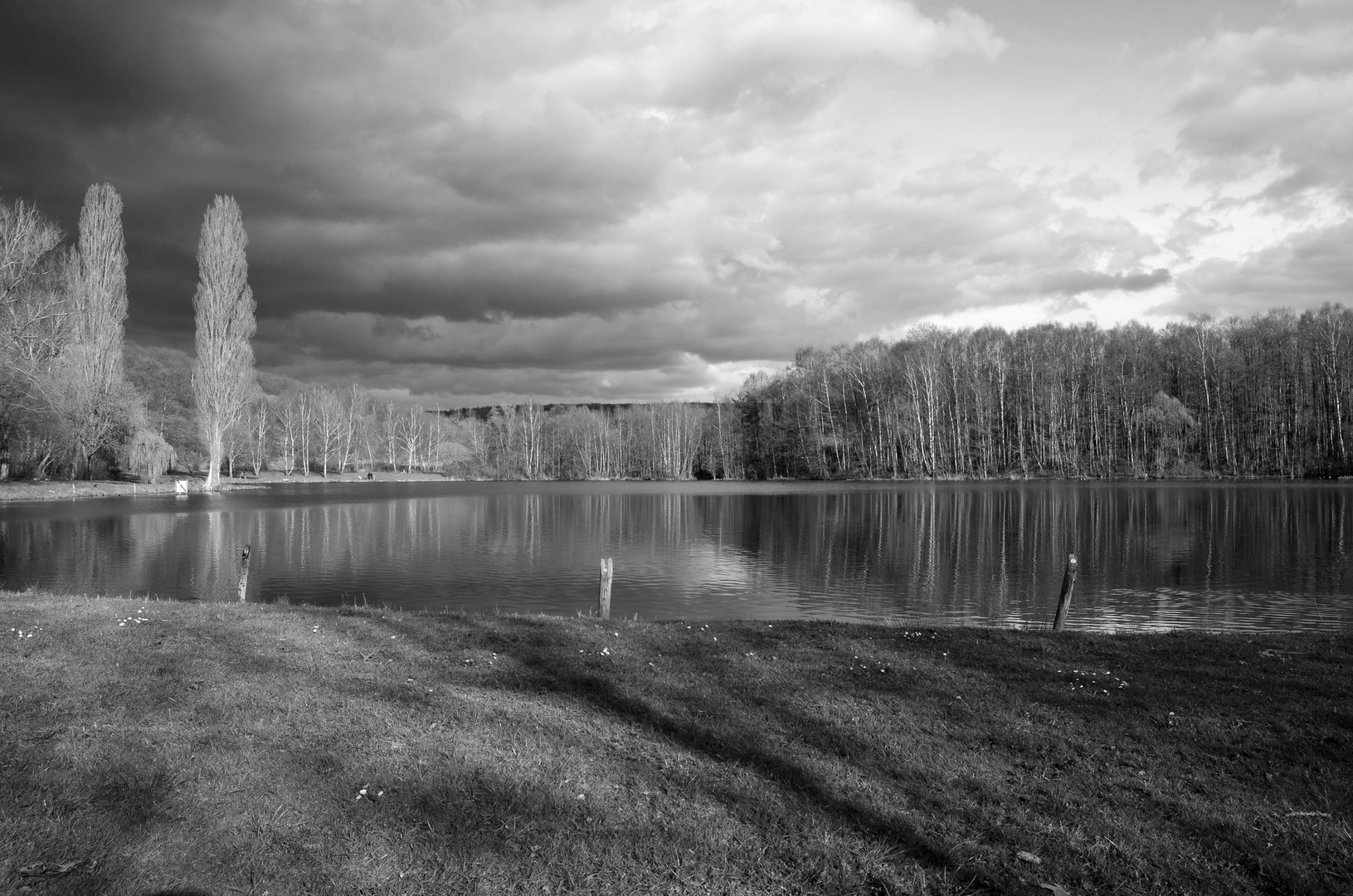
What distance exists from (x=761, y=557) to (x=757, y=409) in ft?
294

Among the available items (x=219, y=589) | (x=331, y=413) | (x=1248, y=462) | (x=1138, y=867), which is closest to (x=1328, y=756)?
(x=1138, y=867)

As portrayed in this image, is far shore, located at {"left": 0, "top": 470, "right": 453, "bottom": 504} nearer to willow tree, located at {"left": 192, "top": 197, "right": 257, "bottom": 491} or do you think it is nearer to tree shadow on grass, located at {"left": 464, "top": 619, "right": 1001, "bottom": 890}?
willow tree, located at {"left": 192, "top": 197, "right": 257, "bottom": 491}

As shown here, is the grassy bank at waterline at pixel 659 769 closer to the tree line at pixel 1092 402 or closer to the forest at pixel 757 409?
the forest at pixel 757 409

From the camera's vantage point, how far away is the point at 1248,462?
7794 cm

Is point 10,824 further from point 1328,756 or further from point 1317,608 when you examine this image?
point 1317,608

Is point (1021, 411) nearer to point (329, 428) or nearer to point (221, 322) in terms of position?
point (221, 322)

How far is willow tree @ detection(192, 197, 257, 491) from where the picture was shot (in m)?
65.8

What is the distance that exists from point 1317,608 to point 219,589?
27.8 meters

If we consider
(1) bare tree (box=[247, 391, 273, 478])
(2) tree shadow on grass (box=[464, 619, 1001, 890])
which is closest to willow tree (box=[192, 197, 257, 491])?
(1) bare tree (box=[247, 391, 273, 478])

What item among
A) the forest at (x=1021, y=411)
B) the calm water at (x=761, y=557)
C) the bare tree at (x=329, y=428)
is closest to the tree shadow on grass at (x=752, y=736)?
the calm water at (x=761, y=557)

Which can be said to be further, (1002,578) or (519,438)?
(519,438)

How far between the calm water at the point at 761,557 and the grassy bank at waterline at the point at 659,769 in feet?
29.9

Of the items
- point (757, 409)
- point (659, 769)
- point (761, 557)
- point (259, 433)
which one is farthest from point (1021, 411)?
point (259, 433)

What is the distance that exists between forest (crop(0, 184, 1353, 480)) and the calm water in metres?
10.4
